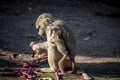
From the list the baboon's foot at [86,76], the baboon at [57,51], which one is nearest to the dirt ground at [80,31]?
the baboon's foot at [86,76]

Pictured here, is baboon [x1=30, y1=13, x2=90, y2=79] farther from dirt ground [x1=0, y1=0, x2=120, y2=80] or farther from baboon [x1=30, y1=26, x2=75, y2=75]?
dirt ground [x1=0, y1=0, x2=120, y2=80]

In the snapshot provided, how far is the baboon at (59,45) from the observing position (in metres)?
9.07

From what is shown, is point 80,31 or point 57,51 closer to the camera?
point 57,51

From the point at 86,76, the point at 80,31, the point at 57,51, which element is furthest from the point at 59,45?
the point at 80,31

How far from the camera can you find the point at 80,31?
14.3 m

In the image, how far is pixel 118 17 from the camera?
56.4 ft

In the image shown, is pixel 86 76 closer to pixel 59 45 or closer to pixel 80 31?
pixel 59 45

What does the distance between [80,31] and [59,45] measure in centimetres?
541

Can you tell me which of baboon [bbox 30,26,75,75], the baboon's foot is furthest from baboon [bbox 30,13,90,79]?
the baboon's foot

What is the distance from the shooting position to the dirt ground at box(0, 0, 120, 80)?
33.6 feet

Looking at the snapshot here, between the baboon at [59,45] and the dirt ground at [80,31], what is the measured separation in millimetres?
466

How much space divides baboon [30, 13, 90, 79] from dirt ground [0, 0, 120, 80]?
0.47m

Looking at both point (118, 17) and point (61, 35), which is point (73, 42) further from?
point (118, 17)

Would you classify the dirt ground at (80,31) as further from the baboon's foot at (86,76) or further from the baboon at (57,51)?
the baboon at (57,51)
